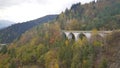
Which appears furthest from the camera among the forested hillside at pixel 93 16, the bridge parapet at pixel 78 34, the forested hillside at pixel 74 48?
the forested hillside at pixel 93 16

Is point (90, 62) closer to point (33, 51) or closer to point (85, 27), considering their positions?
point (33, 51)

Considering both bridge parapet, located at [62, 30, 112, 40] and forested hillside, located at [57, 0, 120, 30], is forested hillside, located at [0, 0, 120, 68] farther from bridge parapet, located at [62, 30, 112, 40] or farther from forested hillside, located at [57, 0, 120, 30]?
bridge parapet, located at [62, 30, 112, 40]

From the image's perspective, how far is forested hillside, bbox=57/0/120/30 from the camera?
81750 millimetres

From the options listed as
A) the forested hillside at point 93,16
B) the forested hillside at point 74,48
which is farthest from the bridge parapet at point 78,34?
the forested hillside at point 93,16

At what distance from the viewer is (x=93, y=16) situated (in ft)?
328

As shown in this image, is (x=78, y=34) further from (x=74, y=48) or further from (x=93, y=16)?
(x=93, y=16)

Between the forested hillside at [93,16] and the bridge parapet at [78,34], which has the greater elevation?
the forested hillside at [93,16]

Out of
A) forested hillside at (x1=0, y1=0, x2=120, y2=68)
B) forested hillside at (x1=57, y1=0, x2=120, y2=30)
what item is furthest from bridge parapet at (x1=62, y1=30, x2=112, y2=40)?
forested hillside at (x1=57, y1=0, x2=120, y2=30)

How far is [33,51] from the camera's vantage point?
7712 cm

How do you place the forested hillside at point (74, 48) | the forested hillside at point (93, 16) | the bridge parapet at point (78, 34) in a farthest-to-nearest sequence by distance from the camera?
the forested hillside at point (93, 16), the bridge parapet at point (78, 34), the forested hillside at point (74, 48)

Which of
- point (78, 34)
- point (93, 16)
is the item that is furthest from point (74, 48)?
point (93, 16)

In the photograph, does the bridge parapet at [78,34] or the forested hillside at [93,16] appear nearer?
the bridge parapet at [78,34]

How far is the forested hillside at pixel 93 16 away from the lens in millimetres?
81750

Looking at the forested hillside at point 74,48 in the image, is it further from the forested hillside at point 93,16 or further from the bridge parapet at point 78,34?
the bridge parapet at point 78,34
